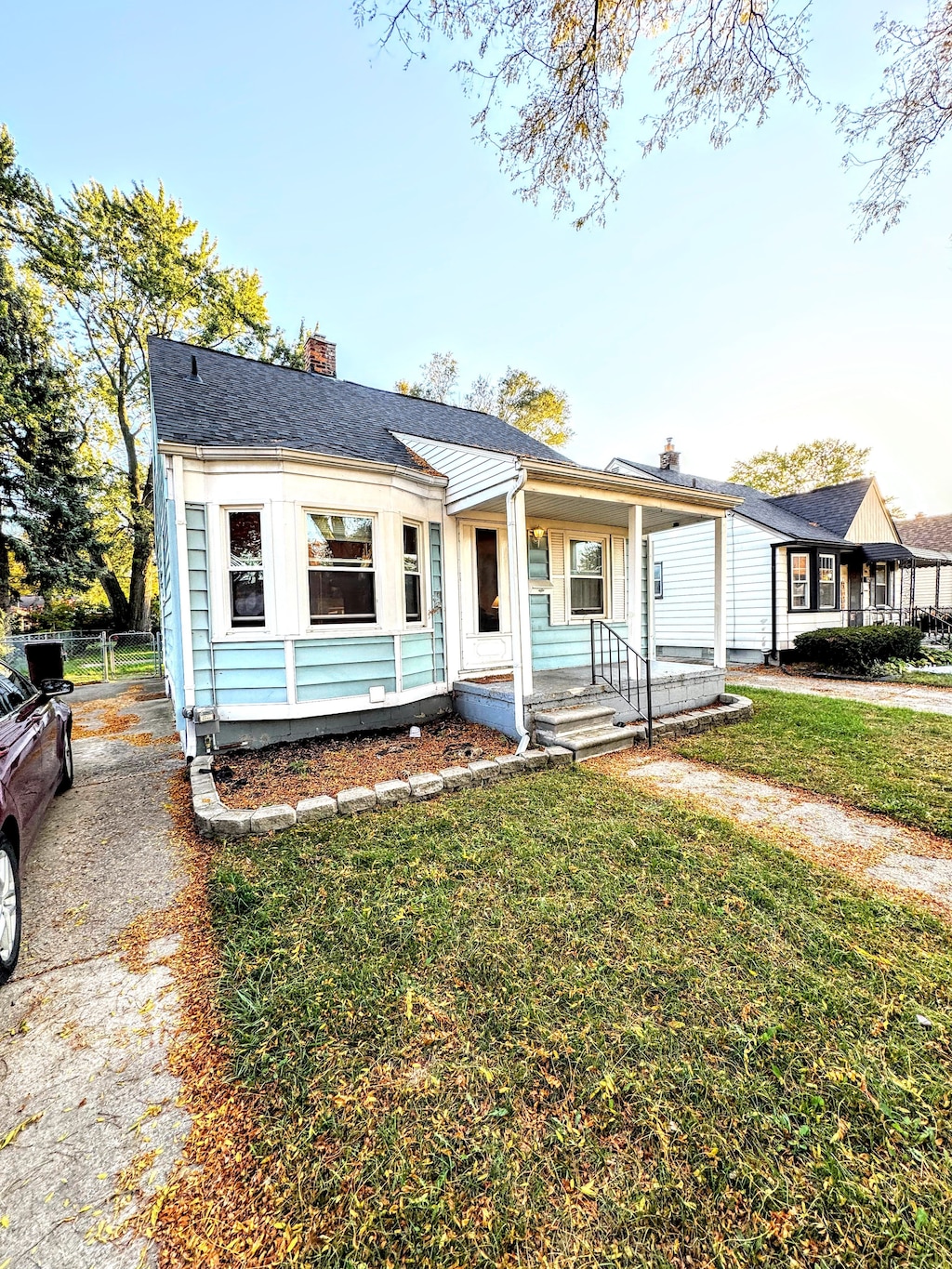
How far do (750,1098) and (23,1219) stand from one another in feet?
7.99

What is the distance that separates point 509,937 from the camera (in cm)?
273

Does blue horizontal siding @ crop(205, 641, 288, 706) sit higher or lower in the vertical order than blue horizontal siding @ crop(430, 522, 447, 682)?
lower

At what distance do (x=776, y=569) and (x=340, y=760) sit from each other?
12.7m

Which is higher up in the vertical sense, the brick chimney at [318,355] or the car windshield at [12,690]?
the brick chimney at [318,355]

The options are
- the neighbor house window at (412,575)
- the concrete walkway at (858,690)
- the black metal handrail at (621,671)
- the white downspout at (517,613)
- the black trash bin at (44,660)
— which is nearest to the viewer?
the white downspout at (517,613)

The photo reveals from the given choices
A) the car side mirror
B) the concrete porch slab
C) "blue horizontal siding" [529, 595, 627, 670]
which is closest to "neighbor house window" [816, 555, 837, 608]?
the concrete porch slab

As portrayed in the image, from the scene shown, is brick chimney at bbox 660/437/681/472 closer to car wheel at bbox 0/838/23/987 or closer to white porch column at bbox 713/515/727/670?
white porch column at bbox 713/515/727/670

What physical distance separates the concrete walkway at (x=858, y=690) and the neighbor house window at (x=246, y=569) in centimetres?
950

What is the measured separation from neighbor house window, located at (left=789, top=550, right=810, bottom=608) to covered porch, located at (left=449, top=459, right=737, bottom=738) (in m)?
6.78

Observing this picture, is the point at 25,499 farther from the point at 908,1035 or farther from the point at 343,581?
the point at 908,1035

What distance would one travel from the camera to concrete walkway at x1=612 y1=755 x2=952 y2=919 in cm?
336

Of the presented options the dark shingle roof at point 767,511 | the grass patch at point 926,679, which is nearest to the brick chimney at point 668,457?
the dark shingle roof at point 767,511

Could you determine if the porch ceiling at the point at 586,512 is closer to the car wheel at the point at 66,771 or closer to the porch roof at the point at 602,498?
the porch roof at the point at 602,498

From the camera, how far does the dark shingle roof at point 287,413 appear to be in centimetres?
630
